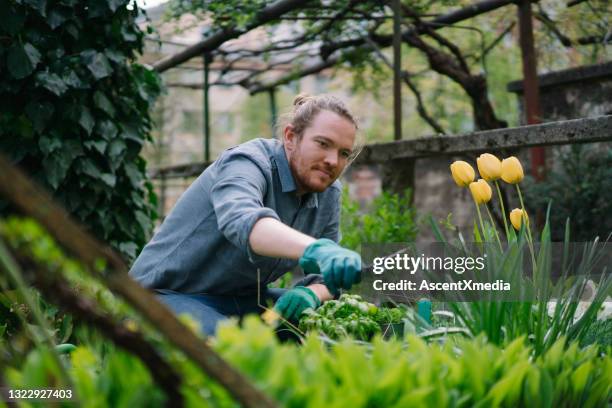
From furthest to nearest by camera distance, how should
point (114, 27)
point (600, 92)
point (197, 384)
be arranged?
point (600, 92) → point (114, 27) → point (197, 384)

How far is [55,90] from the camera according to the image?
328 cm

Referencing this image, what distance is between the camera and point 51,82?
328cm

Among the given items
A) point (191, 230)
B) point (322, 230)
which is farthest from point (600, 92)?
point (191, 230)

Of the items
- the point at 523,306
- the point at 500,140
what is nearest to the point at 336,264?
the point at 523,306

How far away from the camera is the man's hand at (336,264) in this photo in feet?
4.72

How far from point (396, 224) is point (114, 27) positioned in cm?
185

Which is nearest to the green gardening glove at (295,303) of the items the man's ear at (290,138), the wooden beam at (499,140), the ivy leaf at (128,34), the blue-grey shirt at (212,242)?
the blue-grey shirt at (212,242)

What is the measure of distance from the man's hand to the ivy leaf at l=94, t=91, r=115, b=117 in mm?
2311

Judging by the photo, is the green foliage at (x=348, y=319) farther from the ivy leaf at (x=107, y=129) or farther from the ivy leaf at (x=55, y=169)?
the ivy leaf at (x=107, y=129)

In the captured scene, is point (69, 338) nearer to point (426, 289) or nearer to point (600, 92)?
point (426, 289)

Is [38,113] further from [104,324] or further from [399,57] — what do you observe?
[104,324]

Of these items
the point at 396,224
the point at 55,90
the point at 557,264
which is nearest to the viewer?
the point at 55,90

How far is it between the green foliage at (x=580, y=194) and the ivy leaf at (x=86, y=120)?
109 inches

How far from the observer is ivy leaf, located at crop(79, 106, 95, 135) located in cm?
342
